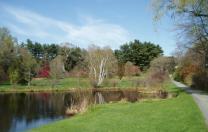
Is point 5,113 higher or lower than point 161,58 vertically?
lower

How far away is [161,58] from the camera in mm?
80625

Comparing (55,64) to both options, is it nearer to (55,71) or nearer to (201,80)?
(55,71)

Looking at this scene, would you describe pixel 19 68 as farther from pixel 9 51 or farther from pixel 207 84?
pixel 207 84

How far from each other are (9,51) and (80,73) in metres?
16.3

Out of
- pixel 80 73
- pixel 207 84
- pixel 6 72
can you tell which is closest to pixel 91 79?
pixel 80 73

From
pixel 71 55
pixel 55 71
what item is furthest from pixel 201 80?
pixel 71 55

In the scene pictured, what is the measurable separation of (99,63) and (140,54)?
92.5 ft

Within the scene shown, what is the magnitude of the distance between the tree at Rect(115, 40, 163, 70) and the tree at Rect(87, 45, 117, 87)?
832 inches

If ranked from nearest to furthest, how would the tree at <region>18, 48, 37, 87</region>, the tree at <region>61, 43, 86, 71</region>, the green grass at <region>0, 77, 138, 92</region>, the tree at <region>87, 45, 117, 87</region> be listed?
1. the green grass at <region>0, 77, 138, 92</region>
2. the tree at <region>18, 48, 37, 87</region>
3. the tree at <region>87, 45, 117, 87</region>
4. the tree at <region>61, 43, 86, 71</region>

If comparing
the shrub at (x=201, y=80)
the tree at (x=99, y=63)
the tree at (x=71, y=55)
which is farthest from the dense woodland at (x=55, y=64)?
the shrub at (x=201, y=80)

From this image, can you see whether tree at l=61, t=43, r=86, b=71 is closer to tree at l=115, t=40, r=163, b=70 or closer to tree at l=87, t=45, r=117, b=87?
tree at l=115, t=40, r=163, b=70

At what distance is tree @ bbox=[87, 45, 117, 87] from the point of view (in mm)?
58938

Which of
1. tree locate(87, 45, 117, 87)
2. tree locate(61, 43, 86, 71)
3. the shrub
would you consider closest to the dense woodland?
tree locate(87, 45, 117, 87)

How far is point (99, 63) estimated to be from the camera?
2452 inches
